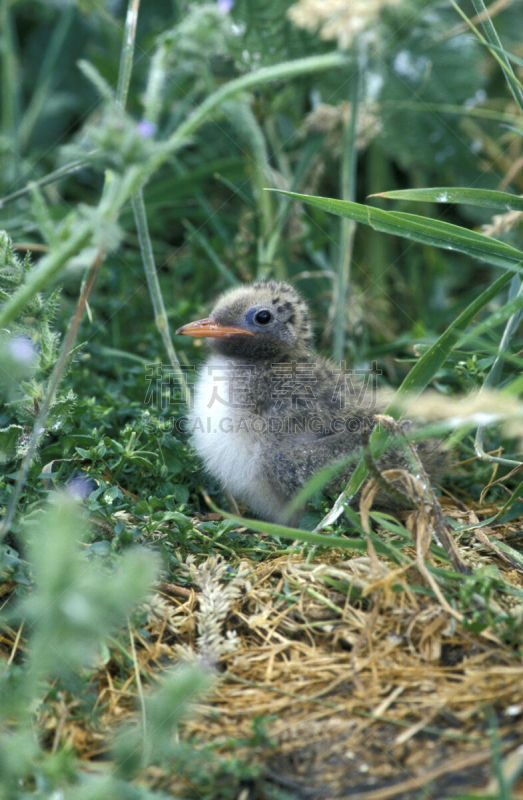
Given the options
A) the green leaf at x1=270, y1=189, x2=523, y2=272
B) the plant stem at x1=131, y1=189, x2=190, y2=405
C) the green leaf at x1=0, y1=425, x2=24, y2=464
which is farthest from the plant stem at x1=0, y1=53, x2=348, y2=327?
the plant stem at x1=131, y1=189, x2=190, y2=405

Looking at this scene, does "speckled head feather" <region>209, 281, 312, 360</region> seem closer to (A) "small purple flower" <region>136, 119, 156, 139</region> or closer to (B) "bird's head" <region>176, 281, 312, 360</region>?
(B) "bird's head" <region>176, 281, 312, 360</region>

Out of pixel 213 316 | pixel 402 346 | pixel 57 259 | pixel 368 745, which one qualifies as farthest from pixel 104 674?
pixel 402 346

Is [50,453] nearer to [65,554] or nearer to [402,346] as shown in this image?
[65,554]

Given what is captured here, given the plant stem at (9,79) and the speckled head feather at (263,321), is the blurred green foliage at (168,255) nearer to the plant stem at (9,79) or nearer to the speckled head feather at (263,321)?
the plant stem at (9,79)

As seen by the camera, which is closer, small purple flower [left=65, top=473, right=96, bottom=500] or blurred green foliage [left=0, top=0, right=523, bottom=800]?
blurred green foliage [left=0, top=0, right=523, bottom=800]

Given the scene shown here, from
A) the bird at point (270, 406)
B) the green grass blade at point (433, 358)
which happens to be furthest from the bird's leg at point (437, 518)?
the bird at point (270, 406)

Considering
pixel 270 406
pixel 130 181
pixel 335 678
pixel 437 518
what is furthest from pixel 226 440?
pixel 130 181
